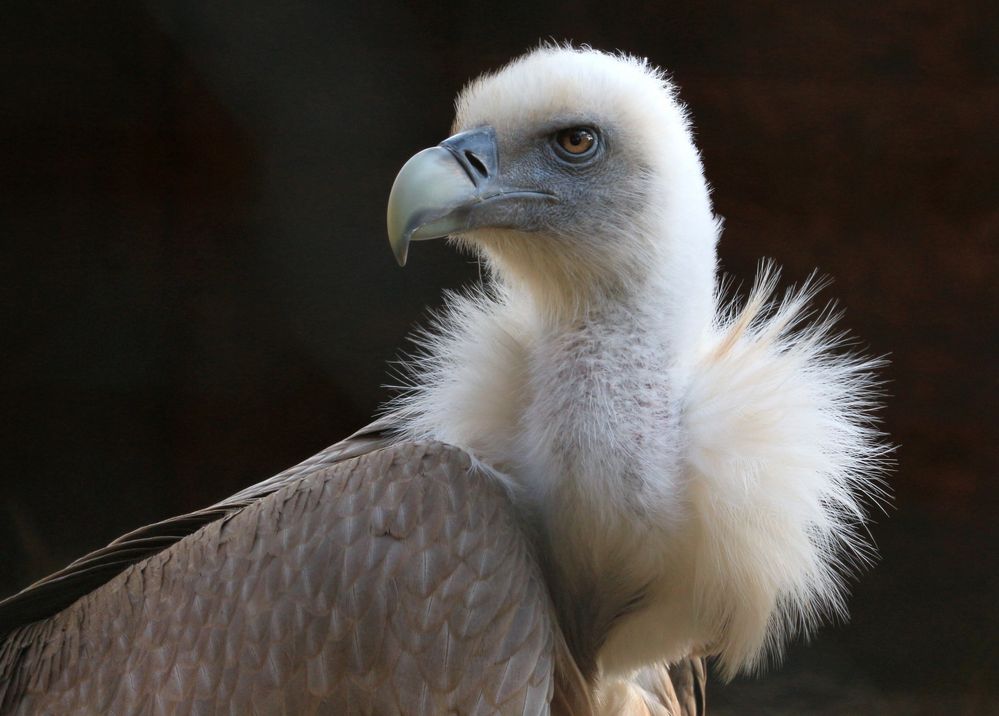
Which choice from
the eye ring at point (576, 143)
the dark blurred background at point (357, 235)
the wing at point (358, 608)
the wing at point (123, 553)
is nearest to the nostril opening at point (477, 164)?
the eye ring at point (576, 143)

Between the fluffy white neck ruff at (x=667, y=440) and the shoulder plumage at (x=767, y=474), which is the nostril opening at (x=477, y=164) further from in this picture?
the shoulder plumage at (x=767, y=474)

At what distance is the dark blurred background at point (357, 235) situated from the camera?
3188 millimetres

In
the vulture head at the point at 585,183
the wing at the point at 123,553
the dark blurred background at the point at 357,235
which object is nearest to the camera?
the vulture head at the point at 585,183

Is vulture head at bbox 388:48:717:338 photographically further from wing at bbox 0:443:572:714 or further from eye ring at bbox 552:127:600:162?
wing at bbox 0:443:572:714

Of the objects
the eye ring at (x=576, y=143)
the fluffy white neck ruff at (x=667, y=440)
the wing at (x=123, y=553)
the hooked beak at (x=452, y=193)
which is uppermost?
the eye ring at (x=576, y=143)

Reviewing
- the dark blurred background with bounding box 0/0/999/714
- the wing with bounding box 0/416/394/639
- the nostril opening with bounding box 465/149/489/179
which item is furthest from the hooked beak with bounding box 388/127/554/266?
the dark blurred background with bounding box 0/0/999/714

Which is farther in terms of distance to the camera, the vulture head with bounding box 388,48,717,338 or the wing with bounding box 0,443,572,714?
the vulture head with bounding box 388,48,717,338

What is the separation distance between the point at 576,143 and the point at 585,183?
0.06 m

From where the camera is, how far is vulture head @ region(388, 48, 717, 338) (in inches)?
61.7

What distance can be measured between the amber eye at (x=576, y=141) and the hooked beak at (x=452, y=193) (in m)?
0.07

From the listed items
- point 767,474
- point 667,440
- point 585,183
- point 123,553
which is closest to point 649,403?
point 667,440

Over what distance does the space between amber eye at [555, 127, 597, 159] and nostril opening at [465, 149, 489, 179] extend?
110 millimetres

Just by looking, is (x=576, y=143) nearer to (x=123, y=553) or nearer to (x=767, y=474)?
(x=767, y=474)

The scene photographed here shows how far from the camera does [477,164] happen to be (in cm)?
159
